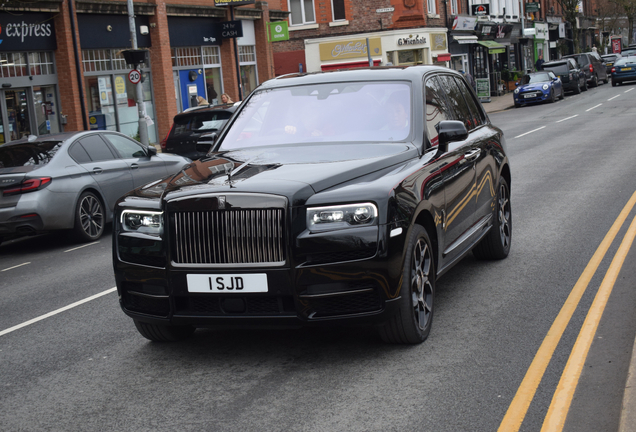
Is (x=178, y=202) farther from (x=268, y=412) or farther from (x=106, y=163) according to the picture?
(x=106, y=163)

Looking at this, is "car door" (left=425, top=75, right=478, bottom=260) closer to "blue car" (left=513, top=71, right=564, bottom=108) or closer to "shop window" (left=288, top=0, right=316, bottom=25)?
"blue car" (left=513, top=71, right=564, bottom=108)

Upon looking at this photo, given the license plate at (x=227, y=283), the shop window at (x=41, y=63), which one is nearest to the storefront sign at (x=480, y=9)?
the shop window at (x=41, y=63)

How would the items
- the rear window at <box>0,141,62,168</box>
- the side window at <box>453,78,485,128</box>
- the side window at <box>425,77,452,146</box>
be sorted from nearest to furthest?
the side window at <box>425,77,452,146</box> → the side window at <box>453,78,485,128</box> → the rear window at <box>0,141,62,168</box>

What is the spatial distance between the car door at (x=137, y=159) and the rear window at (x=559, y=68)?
36.1m

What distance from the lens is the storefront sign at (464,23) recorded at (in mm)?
47425

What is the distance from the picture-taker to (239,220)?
15.5 feet

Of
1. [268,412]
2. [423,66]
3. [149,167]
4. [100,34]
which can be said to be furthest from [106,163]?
[100,34]

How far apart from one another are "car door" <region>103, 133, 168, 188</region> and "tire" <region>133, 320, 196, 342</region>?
684 cm

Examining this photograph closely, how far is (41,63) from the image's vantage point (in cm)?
2281

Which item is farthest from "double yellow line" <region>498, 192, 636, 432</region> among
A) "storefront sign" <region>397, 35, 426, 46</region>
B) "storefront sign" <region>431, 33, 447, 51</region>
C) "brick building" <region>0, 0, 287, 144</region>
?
"storefront sign" <region>431, 33, 447, 51</region>

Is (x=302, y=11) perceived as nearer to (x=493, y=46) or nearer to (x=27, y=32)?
(x=493, y=46)

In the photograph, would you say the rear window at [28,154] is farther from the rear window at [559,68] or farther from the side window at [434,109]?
the rear window at [559,68]

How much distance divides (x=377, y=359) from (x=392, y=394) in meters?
0.61

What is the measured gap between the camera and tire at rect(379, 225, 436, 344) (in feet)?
16.3
